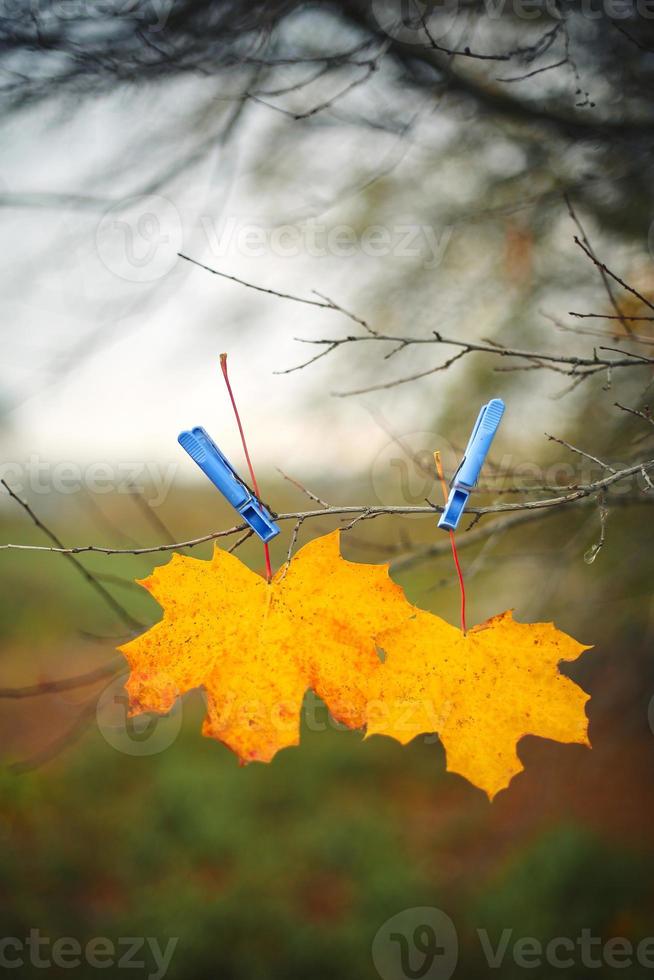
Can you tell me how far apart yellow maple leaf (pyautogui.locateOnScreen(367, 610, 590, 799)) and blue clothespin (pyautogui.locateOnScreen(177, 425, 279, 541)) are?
0.25 m

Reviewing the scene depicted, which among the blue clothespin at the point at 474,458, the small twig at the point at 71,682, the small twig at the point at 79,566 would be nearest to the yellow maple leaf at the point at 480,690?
the blue clothespin at the point at 474,458

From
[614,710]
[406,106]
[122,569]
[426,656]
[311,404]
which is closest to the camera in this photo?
[426,656]

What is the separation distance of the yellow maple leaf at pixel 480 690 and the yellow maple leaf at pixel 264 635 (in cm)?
4

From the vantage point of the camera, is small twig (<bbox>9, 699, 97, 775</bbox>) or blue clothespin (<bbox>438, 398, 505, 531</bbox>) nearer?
blue clothespin (<bbox>438, 398, 505, 531</bbox>)

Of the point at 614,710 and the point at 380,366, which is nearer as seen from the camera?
the point at 380,366

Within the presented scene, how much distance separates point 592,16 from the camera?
2422mm

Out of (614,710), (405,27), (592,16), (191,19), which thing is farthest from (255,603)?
(614,710)

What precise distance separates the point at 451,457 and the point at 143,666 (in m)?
2.18

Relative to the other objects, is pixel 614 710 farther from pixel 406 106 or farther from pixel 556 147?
pixel 406 106

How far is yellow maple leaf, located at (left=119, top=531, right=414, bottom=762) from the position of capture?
106 centimetres

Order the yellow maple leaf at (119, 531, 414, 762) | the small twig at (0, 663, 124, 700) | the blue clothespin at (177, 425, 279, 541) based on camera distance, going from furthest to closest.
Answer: the small twig at (0, 663, 124, 700), the yellow maple leaf at (119, 531, 414, 762), the blue clothespin at (177, 425, 279, 541)

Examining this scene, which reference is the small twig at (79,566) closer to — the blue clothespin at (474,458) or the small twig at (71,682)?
the small twig at (71,682)

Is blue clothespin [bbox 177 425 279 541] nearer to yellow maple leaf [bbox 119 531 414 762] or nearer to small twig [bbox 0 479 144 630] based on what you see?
yellow maple leaf [bbox 119 531 414 762]

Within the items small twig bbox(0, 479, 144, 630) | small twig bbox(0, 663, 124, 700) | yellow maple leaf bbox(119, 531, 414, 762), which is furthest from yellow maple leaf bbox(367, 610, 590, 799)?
small twig bbox(0, 663, 124, 700)
